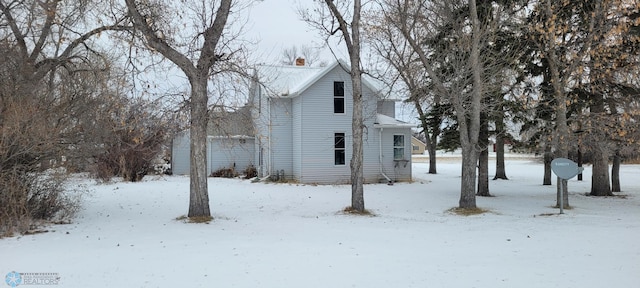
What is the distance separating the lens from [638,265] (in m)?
6.26

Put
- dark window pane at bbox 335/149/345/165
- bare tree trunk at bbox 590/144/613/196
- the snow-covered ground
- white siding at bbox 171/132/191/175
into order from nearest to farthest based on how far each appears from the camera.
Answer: the snow-covered ground → bare tree trunk at bbox 590/144/613/196 → dark window pane at bbox 335/149/345/165 → white siding at bbox 171/132/191/175

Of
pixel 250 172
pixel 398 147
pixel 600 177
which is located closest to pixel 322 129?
pixel 398 147

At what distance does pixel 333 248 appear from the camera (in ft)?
24.5

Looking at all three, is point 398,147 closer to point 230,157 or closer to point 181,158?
point 230,157

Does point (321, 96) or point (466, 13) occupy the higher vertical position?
point (466, 13)

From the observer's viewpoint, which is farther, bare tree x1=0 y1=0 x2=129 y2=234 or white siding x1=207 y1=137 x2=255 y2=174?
white siding x1=207 y1=137 x2=255 y2=174

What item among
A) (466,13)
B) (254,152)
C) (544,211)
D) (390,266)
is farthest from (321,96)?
(390,266)

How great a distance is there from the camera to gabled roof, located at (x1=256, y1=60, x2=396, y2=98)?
844 inches

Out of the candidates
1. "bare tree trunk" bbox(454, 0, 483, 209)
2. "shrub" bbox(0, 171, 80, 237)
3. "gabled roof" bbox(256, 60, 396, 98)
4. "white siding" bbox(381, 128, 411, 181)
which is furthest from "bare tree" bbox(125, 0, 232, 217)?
"white siding" bbox(381, 128, 411, 181)

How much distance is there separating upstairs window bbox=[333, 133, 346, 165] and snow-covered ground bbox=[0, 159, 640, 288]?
899 cm

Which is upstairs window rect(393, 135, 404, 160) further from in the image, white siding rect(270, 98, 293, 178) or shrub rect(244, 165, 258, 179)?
shrub rect(244, 165, 258, 179)

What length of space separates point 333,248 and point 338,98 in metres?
15.5

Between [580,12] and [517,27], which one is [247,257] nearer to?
[517,27]

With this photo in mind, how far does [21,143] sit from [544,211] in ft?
42.3
